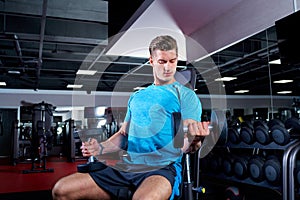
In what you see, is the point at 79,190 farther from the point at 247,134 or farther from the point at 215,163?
the point at 215,163

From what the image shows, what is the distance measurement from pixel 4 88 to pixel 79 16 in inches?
240

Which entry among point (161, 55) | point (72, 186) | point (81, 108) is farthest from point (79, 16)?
point (81, 108)

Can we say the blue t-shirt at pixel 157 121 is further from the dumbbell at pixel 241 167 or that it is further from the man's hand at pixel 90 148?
the dumbbell at pixel 241 167

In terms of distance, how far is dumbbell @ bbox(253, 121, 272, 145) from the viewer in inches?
91.2

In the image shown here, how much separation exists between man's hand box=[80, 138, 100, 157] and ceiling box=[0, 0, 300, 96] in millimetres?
1875

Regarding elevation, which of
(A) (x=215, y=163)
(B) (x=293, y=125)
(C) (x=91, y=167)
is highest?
(B) (x=293, y=125)

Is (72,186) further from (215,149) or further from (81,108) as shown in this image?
(81,108)

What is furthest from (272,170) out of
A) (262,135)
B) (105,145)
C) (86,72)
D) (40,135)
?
(86,72)

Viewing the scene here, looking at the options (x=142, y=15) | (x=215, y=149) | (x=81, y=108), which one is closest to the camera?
(x=215, y=149)

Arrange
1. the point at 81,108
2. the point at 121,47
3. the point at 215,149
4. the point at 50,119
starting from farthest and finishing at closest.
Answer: the point at 81,108, the point at 50,119, the point at 121,47, the point at 215,149

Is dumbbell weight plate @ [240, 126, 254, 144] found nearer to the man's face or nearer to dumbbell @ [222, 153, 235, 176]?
dumbbell @ [222, 153, 235, 176]

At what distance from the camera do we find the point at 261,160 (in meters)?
2.47

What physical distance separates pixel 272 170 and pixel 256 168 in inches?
7.0

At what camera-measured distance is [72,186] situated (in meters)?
1.15
